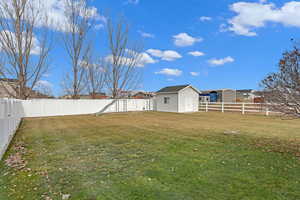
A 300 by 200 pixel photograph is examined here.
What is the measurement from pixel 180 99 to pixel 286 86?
14487mm

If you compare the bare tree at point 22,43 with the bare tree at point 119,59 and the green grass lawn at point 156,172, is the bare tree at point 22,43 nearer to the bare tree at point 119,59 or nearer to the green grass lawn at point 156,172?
the bare tree at point 119,59

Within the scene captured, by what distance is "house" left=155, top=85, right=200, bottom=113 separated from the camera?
1862cm

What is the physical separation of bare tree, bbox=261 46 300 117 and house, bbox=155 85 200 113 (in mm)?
13983

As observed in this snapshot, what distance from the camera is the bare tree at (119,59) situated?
1980 cm

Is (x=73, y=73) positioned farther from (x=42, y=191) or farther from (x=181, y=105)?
(x=42, y=191)

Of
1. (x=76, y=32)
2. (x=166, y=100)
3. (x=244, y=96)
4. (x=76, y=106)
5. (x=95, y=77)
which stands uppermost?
(x=76, y=32)

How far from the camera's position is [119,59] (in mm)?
20047

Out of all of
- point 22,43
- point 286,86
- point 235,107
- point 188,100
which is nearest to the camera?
point 286,86

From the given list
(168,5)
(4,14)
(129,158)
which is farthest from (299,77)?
(4,14)

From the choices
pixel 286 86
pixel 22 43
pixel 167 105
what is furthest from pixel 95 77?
pixel 286 86

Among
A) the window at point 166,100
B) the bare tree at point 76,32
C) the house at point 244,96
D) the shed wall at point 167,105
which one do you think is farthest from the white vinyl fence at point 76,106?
the house at point 244,96

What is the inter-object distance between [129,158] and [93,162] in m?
0.84

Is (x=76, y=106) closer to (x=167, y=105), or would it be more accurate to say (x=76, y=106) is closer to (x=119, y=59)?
(x=119, y=59)

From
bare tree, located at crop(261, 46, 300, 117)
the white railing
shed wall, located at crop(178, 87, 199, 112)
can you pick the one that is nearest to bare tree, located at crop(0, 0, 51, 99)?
the white railing
